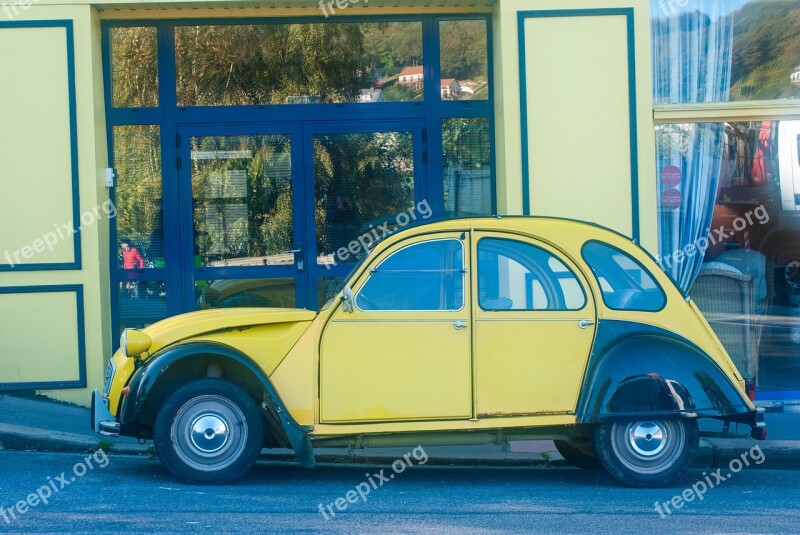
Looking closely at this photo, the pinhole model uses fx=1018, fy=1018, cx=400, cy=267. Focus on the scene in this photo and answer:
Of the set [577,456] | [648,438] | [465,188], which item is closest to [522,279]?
[648,438]

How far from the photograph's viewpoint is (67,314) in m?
9.48

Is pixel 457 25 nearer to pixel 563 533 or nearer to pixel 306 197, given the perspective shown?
pixel 306 197

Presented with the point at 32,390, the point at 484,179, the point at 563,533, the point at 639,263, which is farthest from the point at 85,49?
the point at 563,533

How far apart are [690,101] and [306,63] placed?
3812 mm

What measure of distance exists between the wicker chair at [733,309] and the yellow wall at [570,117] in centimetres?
83

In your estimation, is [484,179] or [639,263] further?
[484,179]

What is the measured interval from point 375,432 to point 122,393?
172 centimetres

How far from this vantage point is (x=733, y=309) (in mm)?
10055

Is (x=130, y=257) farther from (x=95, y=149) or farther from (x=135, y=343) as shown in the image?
(x=135, y=343)

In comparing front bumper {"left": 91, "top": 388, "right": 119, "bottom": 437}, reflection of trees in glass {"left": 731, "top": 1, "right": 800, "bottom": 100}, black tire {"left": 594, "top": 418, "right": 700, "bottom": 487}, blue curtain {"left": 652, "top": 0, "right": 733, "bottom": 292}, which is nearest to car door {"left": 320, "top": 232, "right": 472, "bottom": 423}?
black tire {"left": 594, "top": 418, "right": 700, "bottom": 487}

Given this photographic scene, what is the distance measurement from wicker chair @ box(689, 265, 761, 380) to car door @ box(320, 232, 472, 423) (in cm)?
418

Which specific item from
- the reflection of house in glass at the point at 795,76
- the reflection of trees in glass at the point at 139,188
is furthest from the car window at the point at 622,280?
the reflection of trees in glass at the point at 139,188

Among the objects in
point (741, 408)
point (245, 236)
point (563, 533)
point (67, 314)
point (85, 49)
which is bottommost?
point (563, 533)

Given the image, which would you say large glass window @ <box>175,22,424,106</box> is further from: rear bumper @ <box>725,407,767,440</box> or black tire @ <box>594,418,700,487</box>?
rear bumper @ <box>725,407,767,440</box>
